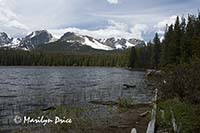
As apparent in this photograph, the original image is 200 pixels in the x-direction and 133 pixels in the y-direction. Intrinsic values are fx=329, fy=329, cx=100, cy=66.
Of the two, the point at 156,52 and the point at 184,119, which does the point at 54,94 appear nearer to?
the point at 184,119

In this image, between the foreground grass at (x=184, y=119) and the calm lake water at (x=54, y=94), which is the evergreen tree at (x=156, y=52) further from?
the foreground grass at (x=184, y=119)

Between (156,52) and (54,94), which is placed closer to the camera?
(54,94)

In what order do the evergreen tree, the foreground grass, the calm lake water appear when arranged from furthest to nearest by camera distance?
1. the evergreen tree
2. the calm lake water
3. the foreground grass

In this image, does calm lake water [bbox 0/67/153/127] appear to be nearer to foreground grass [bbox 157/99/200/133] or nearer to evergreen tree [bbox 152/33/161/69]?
foreground grass [bbox 157/99/200/133]

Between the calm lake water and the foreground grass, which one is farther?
the calm lake water

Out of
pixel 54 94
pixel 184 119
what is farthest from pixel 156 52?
pixel 184 119

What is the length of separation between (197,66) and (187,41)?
46.6 metres

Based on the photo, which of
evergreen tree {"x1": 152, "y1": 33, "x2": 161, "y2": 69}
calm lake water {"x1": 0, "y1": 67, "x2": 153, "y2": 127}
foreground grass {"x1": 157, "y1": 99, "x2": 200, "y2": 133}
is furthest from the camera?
evergreen tree {"x1": 152, "y1": 33, "x2": 161, "y2": 69}

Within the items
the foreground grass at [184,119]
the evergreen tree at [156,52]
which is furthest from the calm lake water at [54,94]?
the evergreen tree at [156,52]

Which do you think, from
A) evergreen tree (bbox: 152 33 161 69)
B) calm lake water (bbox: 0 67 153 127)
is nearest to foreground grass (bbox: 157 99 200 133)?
calm lake water (bbox: 0 67 153 127)

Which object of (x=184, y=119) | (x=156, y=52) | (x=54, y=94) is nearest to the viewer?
(x=184, y=119)

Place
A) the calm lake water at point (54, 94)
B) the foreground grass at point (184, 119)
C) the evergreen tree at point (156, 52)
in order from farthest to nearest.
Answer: the evergreen tree at point (156, 52)
the calm lake water at point (54, 94)
the foreground grass at point (184, 119)

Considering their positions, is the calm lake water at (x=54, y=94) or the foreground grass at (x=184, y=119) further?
the calm lake water at (x=54, y=94)

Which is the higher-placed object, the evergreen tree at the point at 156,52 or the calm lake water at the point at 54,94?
the evergreen tree at the point at 156,52
